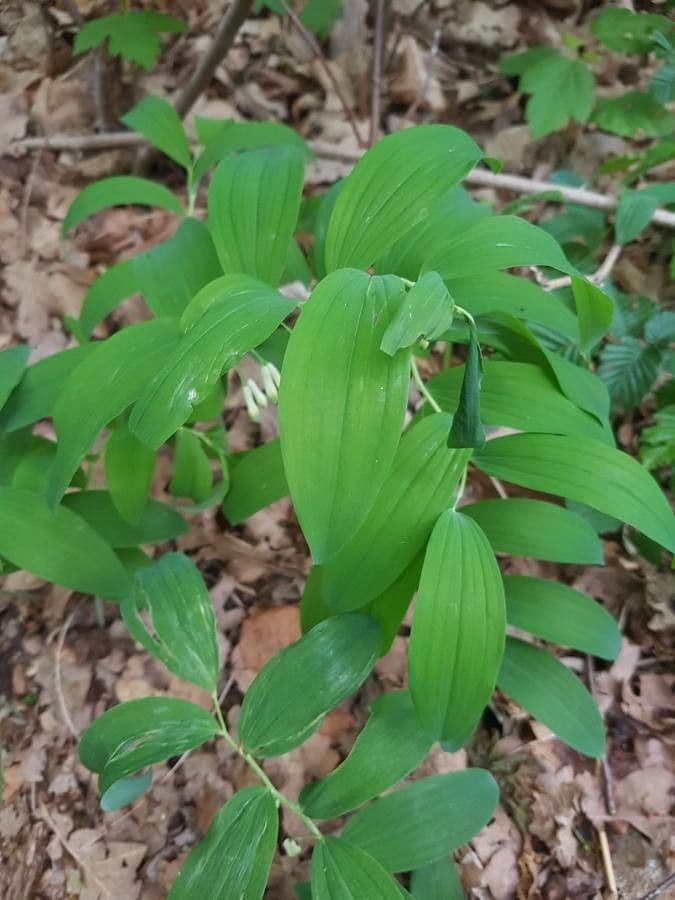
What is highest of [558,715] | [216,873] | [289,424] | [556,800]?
[289,424]

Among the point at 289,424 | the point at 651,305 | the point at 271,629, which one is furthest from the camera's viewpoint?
the point at 651,305

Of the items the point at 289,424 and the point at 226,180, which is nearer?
the point at 289,424

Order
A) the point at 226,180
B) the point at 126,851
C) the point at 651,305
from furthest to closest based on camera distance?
the point at 651,305, the point at 126,851, the point at 226,180

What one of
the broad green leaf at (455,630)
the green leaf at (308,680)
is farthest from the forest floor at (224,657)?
the broad green leaf at (455,630)

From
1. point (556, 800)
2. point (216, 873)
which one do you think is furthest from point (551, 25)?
point (216, 873)

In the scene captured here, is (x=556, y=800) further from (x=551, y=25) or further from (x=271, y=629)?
(x=551, y=25)

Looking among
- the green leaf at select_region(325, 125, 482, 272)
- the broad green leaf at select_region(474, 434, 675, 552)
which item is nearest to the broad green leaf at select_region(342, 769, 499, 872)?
the broad green leaf at select_region(474, 434, 675, 552)

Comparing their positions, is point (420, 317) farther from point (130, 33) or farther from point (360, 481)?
point (130, 33)

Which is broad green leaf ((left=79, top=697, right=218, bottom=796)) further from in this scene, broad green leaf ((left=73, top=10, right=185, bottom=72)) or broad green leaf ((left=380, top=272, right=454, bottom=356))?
broad green leaf ((left=73, top=10, right=185, bottom=72))

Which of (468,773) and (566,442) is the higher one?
(566,442)
